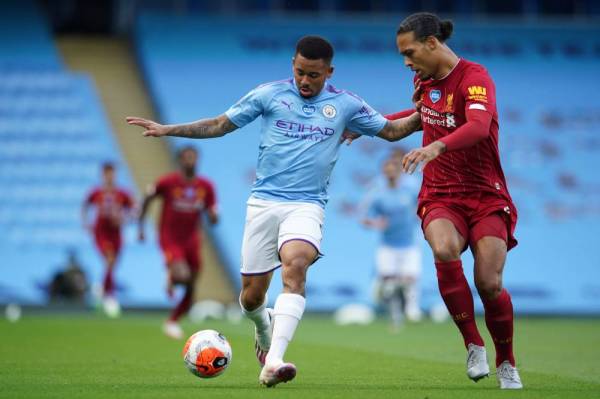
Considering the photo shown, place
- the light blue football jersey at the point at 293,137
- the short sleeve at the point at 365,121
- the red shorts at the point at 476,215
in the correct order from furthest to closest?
the short sleeve at the point at 365,121, the light blue football jersey at the point at 293,137, the red shorts at the point at 476,215

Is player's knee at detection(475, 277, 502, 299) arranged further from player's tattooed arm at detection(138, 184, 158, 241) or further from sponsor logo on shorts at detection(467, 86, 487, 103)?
player's tattooed arm at detection(138, 184, 158, 241)

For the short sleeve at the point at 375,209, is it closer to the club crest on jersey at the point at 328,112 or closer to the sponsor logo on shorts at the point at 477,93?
the club crest on jersey at the point at 328,112

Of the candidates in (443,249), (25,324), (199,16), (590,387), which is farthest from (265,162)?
(199,16)

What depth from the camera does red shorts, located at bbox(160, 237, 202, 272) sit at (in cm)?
1736

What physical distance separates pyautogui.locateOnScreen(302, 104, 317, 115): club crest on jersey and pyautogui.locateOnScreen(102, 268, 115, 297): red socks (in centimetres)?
1437

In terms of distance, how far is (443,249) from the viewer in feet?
28.8

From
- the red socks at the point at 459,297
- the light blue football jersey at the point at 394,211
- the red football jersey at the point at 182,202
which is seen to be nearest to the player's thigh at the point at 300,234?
the red socks at the point at 459,297

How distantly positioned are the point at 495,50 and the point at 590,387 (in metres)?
25.8

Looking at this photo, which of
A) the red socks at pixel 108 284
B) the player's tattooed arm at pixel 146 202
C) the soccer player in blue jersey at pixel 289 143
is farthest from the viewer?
the red socks at pixel 108 284

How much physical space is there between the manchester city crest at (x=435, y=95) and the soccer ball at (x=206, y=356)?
2.46m

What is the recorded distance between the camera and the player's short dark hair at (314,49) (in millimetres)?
9164

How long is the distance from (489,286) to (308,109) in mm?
Answer: 1961

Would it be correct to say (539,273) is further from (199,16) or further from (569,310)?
(199,16)

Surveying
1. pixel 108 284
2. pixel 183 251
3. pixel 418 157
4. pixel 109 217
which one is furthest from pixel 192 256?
pixel 418 157
